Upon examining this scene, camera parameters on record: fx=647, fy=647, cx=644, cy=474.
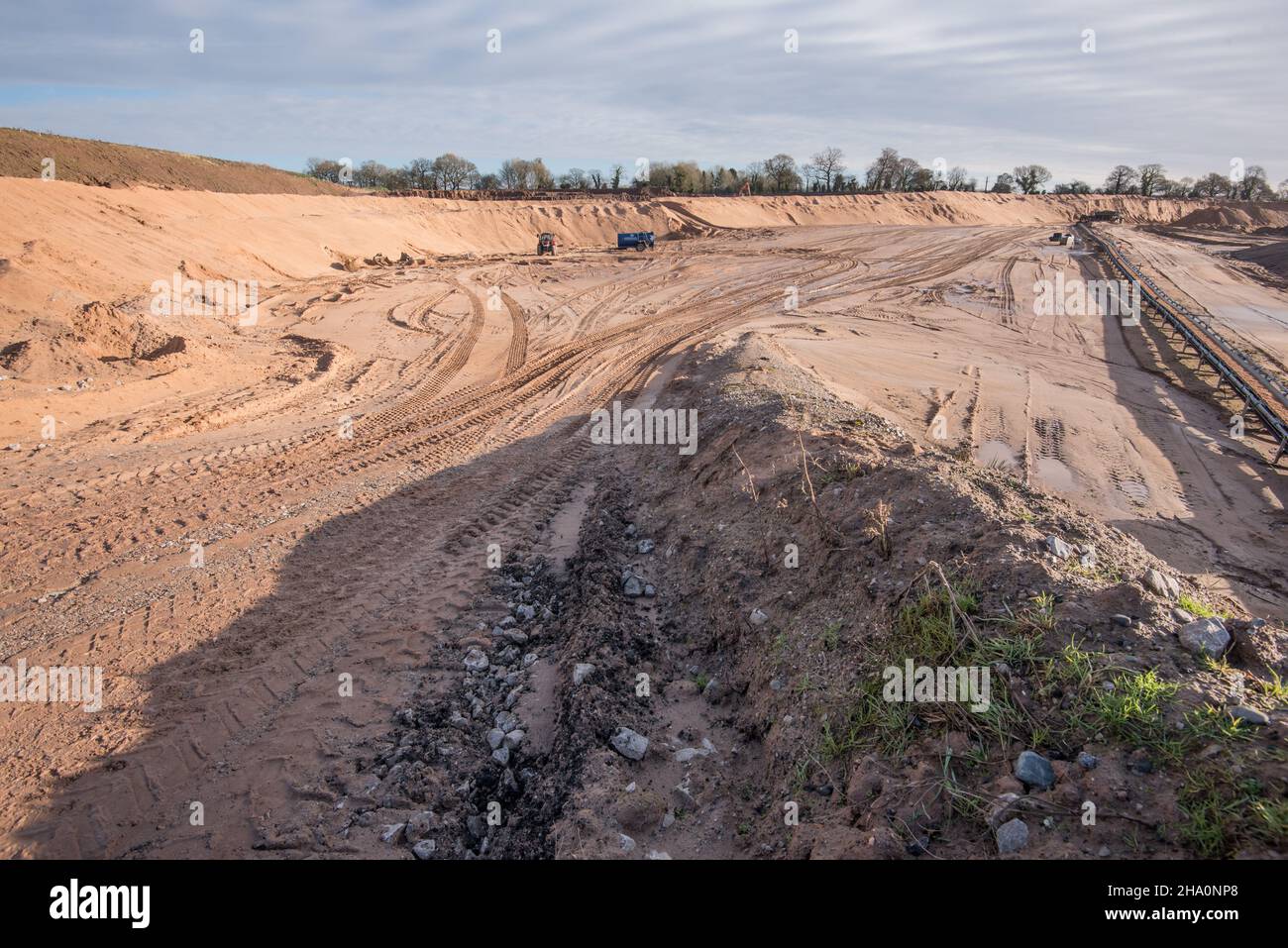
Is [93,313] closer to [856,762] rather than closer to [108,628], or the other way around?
[108,628]

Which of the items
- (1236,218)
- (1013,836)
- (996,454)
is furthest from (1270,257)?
(1013,836)

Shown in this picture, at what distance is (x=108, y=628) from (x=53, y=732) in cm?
133

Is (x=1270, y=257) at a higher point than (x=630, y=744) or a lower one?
higher

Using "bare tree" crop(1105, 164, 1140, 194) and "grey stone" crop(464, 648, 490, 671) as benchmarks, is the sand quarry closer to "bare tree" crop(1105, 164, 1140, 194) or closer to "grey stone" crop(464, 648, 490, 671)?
"grey stone" crop(464, 648, 490, 671)

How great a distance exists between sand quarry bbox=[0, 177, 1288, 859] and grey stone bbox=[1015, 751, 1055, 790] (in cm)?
7

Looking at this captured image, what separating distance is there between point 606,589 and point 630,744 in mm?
2093

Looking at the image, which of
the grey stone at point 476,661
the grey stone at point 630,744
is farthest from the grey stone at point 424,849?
the grey stone at point 476,661

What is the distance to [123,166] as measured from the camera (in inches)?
1677

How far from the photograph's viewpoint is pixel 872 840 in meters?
3.21

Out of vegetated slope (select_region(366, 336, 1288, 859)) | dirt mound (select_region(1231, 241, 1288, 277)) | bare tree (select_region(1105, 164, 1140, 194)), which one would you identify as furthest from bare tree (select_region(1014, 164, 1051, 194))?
vegetated slope (select_region(366, 336, 1288, 859))

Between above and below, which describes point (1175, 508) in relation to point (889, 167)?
below

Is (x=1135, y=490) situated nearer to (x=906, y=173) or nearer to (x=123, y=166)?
(x=123, y=166)

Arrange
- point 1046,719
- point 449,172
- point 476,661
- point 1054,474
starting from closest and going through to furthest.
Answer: point 1046,719, point 476,661, point 1054,474, point 449,172
